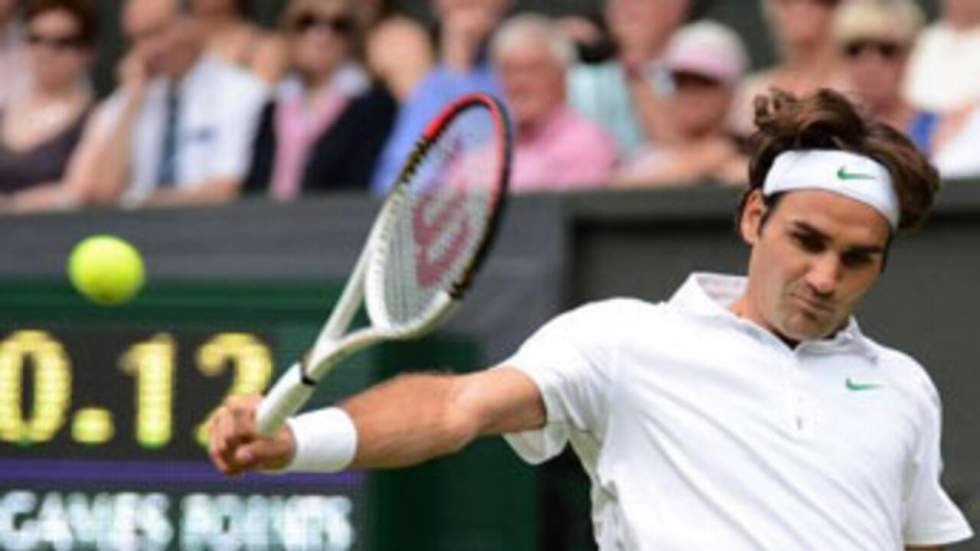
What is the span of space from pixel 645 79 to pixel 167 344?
2.26 metres

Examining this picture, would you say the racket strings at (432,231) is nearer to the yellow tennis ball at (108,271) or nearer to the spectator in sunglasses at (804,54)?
the yellow tennis ball at (108,271)

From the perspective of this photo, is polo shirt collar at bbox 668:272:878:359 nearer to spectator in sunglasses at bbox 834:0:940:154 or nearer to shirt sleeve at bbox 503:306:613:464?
shirt sleeve at bbox 503:306:613:464

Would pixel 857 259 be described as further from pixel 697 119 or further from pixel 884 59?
pixel 697 119

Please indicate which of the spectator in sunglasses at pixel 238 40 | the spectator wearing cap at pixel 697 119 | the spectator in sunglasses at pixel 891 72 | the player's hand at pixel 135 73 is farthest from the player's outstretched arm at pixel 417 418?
the player's hand at pixel 135 73

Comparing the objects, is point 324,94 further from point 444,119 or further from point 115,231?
point 444,119

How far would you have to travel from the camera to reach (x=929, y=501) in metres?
5.57

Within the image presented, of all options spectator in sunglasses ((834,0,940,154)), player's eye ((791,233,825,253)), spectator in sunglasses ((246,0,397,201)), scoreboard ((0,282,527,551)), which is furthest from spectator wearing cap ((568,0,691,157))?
player's eye ((791,233,825,253))

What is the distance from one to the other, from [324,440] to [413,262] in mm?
1036

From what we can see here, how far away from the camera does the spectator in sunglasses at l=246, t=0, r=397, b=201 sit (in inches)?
418

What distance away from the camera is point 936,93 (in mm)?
9516

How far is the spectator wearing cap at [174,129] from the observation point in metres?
11.1

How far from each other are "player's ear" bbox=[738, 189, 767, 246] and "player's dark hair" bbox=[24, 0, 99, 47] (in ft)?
20.8

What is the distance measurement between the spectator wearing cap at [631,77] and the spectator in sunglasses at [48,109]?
2006 millimetres

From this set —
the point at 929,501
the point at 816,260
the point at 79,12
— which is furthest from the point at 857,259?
the point at 79,12
